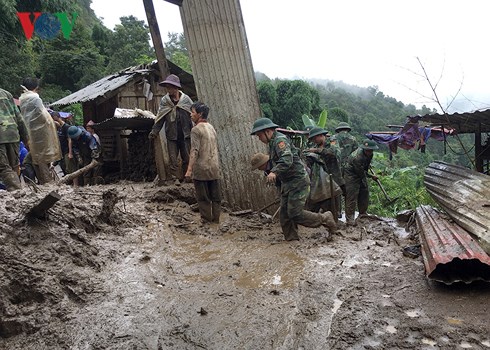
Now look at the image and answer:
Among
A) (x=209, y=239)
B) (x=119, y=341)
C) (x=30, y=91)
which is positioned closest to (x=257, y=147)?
(x=209, y=239)

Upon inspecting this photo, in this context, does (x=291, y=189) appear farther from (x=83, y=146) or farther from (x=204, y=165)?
(x=83, y=146)

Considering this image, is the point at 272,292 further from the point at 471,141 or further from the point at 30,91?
the point at 471,141

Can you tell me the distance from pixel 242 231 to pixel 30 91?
12.5 ft

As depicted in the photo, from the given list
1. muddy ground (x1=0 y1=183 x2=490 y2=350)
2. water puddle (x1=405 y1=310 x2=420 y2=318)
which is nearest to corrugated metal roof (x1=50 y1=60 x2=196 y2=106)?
muddy ground (x1=0 y1=183 x2=490 y2=350)

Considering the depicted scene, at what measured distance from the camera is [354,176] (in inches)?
298

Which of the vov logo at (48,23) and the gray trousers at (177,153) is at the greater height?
the vov logo at (48,23)

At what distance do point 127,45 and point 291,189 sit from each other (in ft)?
77.4

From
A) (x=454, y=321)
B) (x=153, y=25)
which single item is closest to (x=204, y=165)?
(x=153, y=25)

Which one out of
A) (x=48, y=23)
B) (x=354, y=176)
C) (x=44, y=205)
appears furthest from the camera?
(x=48, y=23)

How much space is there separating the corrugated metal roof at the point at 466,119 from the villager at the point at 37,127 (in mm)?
7045

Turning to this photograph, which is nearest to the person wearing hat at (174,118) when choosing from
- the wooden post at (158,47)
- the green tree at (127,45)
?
the wooden post at (158,47)

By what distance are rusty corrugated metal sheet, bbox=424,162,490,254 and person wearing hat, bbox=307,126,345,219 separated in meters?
1.53

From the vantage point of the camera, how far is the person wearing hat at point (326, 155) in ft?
22.0

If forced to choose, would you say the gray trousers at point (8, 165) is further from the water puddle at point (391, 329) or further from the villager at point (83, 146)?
the water puddle at point (391, 329)
